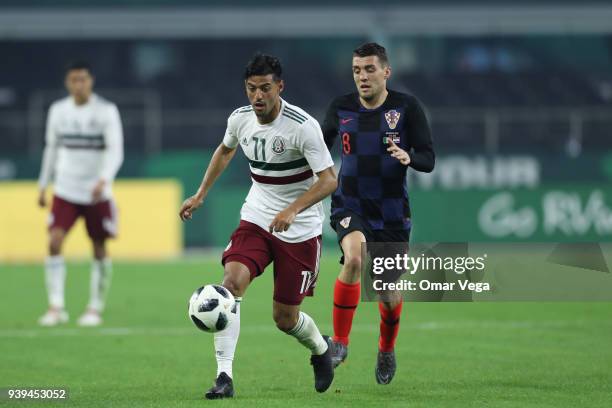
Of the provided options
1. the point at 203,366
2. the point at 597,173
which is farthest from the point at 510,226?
the point at 203,366

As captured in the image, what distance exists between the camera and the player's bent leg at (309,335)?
804cm

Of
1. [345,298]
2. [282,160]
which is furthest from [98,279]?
[282,160]

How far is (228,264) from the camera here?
310 inches

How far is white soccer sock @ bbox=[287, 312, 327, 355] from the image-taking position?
814 centimetres

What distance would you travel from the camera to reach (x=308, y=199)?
25.2ft

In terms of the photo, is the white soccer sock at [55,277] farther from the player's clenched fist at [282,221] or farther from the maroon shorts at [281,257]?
the player's clenched fist at [282,221]

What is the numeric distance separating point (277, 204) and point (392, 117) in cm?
123

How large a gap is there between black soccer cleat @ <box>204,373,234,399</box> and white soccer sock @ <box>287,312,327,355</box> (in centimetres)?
63

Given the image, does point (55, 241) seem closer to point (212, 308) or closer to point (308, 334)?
point (308, 334)

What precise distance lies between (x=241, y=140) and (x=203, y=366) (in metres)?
2.20

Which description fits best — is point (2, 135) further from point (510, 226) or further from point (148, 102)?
point (510, 226)

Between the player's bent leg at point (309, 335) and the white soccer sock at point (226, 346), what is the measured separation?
394 mm

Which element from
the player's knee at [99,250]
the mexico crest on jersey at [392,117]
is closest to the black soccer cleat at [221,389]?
the mexico crest on jersey at [392,117]

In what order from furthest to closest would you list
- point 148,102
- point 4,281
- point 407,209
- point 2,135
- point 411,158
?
point 148,102 < point 2,135 < point 4,281 < point 407,209 < point 411,158
